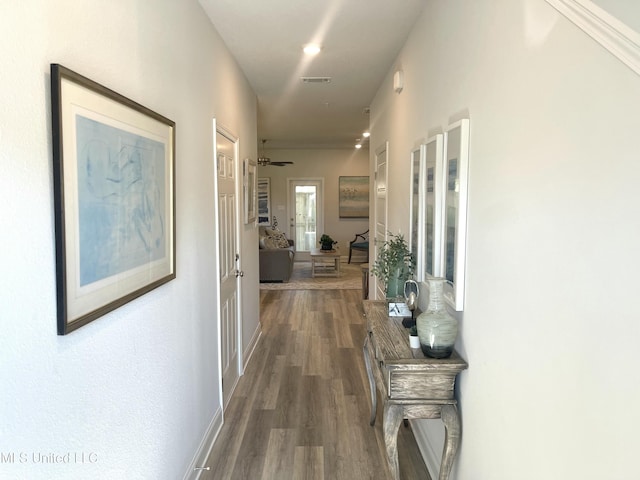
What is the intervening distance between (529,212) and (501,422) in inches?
28.8

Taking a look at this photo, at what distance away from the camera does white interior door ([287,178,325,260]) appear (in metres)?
9.90

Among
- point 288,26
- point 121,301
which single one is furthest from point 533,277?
point 288,26

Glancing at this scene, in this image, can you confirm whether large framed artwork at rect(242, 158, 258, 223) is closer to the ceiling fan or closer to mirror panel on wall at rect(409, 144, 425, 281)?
mirror panel on wall at rect(409, 144, 425, 281)

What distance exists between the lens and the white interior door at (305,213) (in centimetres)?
A: 990

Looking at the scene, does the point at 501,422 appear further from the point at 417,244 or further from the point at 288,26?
the point at 288,26

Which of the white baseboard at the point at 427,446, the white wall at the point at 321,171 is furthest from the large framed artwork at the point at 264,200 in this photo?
the white baseboard at the point at 427,446

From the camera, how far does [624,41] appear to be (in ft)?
2.74

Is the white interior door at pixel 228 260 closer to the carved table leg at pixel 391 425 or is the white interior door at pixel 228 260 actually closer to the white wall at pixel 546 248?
the carved table leg at pixel 391 425

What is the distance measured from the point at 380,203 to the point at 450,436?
2.76m

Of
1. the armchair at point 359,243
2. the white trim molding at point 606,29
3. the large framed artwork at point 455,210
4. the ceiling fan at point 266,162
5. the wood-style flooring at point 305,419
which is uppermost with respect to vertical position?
the ceiling fan at point 266,162

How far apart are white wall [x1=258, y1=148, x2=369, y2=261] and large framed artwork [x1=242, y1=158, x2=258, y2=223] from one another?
5.40 m

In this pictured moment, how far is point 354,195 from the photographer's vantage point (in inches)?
389

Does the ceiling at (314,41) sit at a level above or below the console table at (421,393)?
above

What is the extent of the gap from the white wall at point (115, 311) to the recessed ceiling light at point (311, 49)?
76cm
